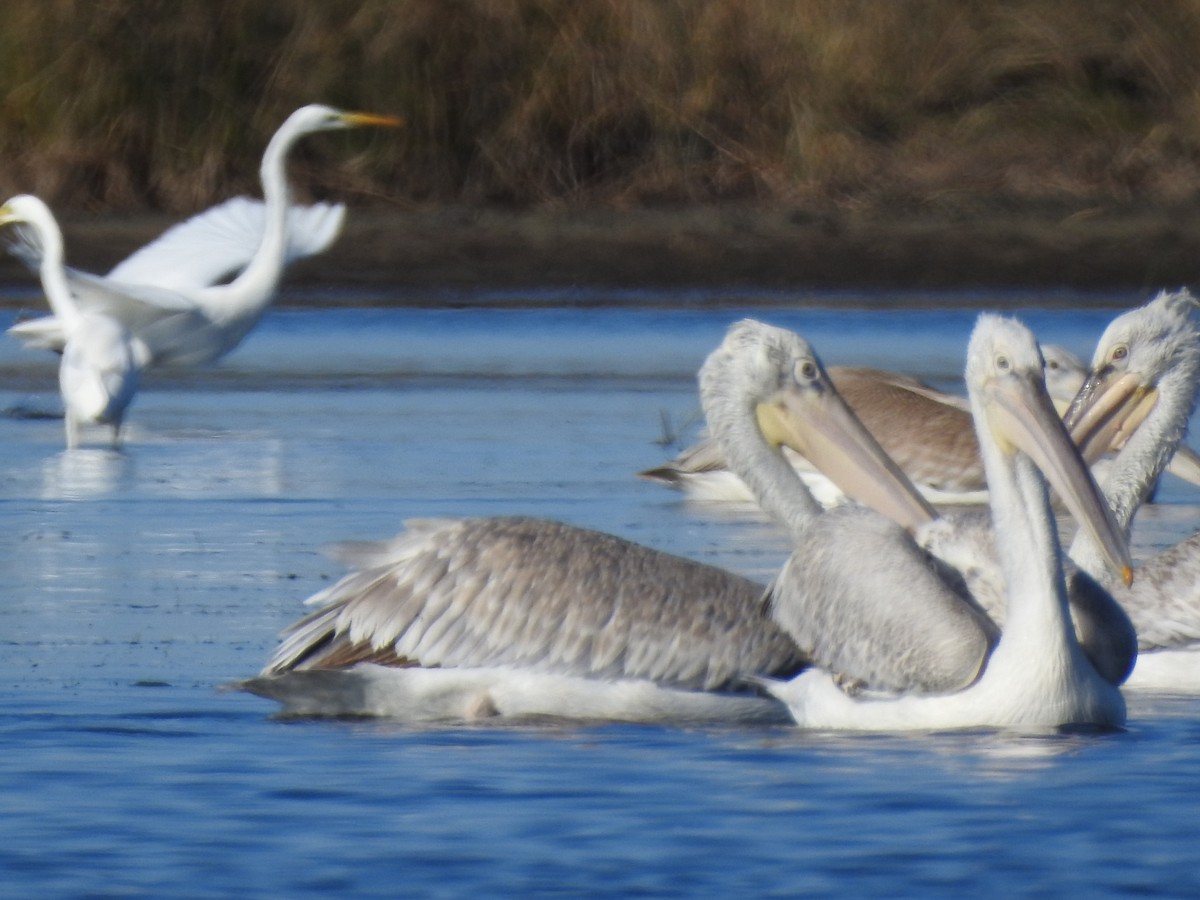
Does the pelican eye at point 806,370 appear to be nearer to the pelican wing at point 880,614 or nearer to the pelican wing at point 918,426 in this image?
the pelican wing at point 880,614

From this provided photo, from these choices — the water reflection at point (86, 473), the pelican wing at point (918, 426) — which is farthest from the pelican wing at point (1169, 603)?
the water reflection at point (86, 473)

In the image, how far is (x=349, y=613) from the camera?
5621 millimetres

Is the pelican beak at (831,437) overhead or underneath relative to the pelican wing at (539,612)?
overhead

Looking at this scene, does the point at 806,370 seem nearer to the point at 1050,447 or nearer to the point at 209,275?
the point at 1050,447

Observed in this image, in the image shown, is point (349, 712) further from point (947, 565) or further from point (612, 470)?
point (612, 470)

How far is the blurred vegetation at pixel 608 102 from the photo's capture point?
16.8 meters

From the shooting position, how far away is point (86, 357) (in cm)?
1086

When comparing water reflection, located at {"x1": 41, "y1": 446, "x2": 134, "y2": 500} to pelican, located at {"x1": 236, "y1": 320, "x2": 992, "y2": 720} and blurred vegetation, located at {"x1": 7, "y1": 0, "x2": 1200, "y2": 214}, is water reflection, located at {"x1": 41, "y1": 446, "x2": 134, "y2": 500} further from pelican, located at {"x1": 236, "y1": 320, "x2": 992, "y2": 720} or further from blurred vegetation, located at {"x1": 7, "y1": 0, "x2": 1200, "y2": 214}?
blurred vegetation, located at {"x1": 7, "y1": 0, "x2": 1200, "y2": 214}

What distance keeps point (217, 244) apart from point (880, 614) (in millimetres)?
7947

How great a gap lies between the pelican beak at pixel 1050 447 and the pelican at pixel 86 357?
5536 mm

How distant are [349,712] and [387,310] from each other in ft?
32.7

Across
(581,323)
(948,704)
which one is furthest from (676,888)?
(581,323)

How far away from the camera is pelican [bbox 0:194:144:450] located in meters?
10.6

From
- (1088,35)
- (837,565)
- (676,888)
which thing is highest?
(1088,35)
